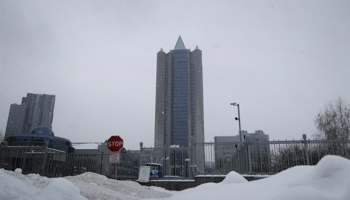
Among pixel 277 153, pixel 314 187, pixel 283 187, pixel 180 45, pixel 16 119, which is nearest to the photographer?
pixel 314 187

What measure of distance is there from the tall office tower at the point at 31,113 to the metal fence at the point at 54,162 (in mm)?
118945

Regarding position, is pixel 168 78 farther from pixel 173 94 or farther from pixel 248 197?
pixel 248 197

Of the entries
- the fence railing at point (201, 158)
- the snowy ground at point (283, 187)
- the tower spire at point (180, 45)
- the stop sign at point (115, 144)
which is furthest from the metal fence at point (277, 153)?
the tower spire at point (180, 45)

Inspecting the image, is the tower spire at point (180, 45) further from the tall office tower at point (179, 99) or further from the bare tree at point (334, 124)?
the bare tree at point (334, 124)

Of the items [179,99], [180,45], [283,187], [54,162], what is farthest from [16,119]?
[283,187]

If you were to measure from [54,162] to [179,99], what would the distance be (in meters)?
94.2

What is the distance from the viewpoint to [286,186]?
3184 mm

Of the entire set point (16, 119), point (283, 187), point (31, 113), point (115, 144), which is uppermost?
point (31, 113)

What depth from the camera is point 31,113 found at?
410 feet

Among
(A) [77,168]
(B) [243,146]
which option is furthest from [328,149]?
(A) [77,168]

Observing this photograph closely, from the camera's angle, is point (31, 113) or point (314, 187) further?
point (31, 113)

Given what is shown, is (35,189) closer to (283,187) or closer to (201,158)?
(283,187)

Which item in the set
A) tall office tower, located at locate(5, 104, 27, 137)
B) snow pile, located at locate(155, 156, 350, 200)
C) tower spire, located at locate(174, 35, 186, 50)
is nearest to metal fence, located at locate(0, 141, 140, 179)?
snow pile, located at locate(155, 156, 350, 200)

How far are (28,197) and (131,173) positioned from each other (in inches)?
384
